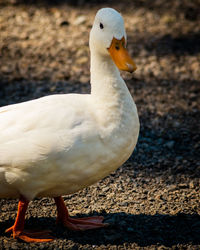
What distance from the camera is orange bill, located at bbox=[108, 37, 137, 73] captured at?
2.82 m

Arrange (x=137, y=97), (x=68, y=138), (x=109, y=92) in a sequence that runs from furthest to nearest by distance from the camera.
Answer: (x=137, y=97) < (x=109, y=92) < (x=68, y=138)

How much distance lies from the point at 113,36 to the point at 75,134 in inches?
29.0

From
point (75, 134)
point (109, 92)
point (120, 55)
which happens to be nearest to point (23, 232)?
point (75, 134)

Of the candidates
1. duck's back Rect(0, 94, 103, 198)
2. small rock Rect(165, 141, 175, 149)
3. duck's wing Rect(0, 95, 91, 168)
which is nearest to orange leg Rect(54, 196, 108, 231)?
duck's back Rect(0, 94, 103, 198)

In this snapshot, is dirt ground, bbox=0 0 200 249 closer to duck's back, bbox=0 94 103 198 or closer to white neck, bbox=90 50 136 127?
duck's back, bbox=0 94 103 198

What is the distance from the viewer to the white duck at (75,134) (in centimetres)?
277

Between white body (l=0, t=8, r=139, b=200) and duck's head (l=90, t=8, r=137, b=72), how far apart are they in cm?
11

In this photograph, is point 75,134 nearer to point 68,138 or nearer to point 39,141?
point 68,138

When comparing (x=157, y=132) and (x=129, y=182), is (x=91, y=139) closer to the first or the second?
(x=129, y=182)

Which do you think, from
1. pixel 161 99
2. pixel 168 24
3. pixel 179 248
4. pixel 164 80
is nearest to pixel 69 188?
pixel 179 248

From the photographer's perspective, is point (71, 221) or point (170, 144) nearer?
point (71, 221)

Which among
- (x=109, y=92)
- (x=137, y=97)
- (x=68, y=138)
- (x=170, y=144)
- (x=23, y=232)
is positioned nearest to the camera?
(x=68, y=138)

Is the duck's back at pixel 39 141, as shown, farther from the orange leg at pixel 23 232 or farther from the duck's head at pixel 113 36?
the duck's head at pixel 113 36

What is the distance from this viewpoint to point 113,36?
112 inches
